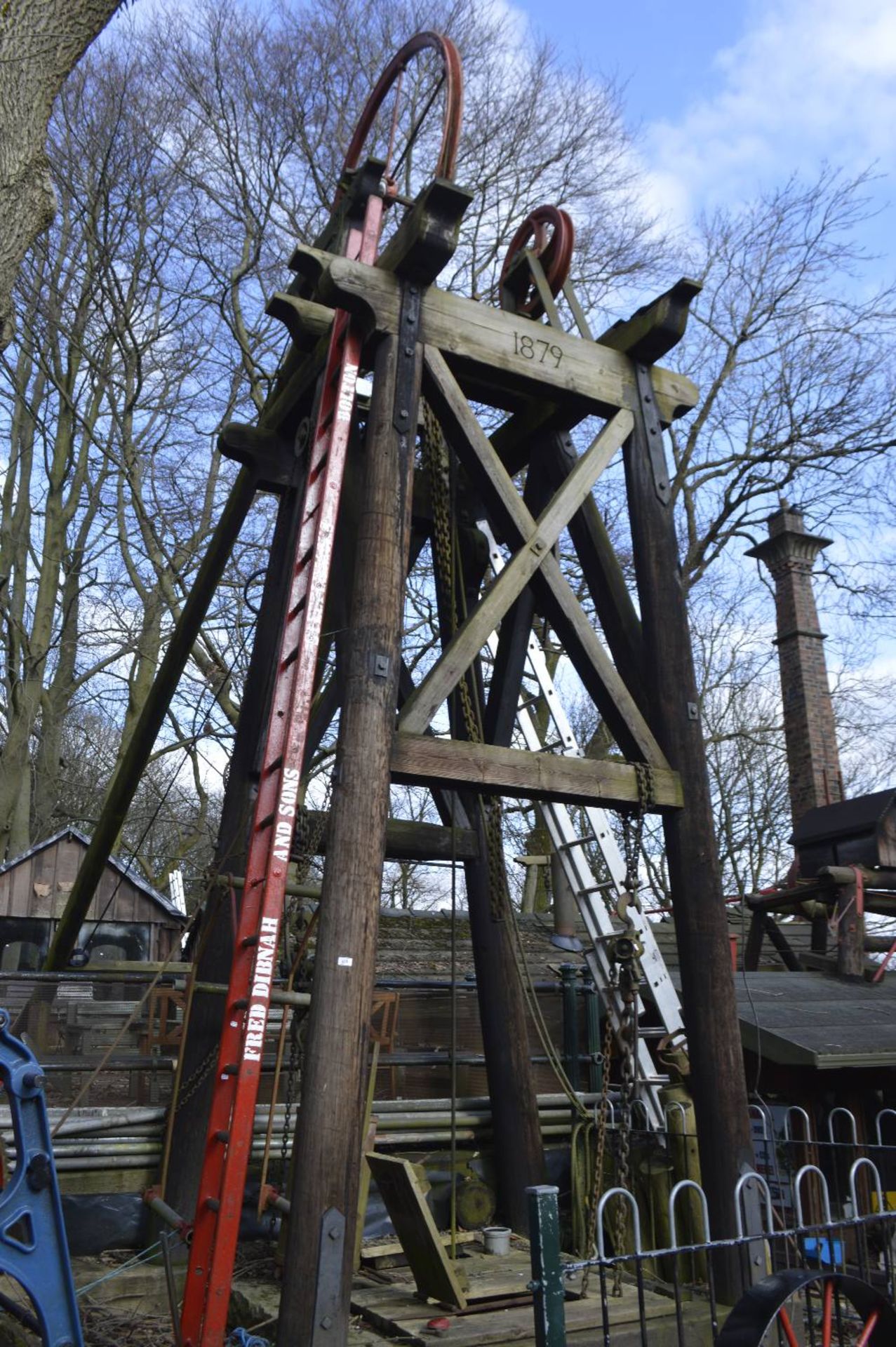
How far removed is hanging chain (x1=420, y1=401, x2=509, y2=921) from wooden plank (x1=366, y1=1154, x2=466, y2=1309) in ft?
5.84

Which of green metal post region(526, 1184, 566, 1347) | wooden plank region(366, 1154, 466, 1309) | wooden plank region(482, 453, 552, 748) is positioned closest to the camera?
green metal post region(526, 1184, 566, 1347)

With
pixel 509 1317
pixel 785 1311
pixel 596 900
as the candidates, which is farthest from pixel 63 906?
pixel 785 1311

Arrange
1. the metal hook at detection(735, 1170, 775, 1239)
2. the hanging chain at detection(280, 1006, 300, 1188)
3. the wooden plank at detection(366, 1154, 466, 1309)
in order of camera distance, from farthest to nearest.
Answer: the hanging chain at detection(280, 1006, 300, 1188) < the wooden plank at detection(366, 1154, 466, 1309) < the metal hook at detection(735, 1170, 775, 1239)

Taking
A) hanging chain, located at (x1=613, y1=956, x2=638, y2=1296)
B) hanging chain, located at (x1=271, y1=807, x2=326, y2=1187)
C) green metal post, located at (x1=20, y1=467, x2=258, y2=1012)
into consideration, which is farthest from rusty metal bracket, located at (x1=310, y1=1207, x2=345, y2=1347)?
green metal post, located at (x1=20, y1=467, x2=258, y2=1012)

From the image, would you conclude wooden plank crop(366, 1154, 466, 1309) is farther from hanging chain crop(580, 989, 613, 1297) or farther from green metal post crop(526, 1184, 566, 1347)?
green metal post crop(526, 1184, 566, 1347)

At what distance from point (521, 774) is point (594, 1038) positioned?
11.0 feet

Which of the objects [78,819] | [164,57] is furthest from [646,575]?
[78,819]

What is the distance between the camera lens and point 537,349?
18.2 ft

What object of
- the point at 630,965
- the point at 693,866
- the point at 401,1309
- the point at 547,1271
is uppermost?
the point at 693,866

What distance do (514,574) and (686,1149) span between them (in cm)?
308

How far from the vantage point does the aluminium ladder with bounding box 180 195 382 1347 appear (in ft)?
13.4

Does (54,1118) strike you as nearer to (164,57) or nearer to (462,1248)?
(462,1248)

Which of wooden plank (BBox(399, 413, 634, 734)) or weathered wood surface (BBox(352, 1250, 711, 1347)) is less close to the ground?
wooden plank (BBox(399, 413, 634, 734))

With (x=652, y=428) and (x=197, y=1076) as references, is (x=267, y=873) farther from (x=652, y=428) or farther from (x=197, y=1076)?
(x=652, y=428)
